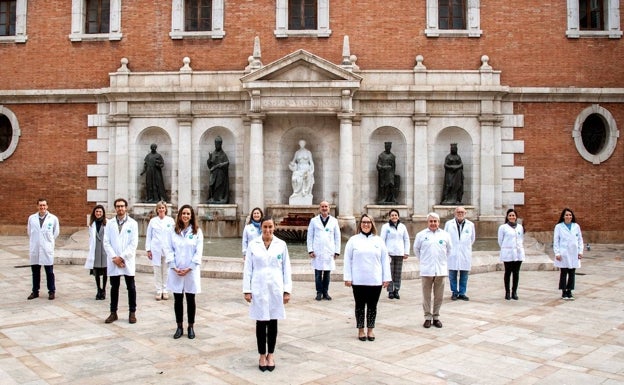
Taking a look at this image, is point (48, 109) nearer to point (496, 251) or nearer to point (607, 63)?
point (496, 251)

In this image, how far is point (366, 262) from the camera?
7.49 meters

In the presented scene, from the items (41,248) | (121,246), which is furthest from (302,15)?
(121,246)

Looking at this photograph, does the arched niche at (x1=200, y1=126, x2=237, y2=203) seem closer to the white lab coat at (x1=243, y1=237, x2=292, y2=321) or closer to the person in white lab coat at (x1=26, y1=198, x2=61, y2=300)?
the person in white lab coat at (x1=26, y1=198, x2=61, y2=300)

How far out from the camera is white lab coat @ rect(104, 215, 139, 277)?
845cm

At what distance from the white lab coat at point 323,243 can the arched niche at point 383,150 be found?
330 inches

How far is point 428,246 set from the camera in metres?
8.55

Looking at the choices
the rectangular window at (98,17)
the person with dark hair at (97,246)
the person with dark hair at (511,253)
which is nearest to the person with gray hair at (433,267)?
the person with dark hair at (511,253)

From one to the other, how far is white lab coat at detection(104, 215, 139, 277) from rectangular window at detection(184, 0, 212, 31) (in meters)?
13.2

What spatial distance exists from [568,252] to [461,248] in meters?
2.02

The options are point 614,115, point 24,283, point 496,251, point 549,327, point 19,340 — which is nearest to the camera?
point 19,340

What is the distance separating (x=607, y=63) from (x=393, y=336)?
16.4 metres

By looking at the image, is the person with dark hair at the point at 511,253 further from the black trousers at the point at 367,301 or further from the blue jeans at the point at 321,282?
the black trousers at the point at 367,301

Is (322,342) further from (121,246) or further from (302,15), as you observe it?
(302,15)

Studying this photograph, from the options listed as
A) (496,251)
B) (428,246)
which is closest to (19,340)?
(428,246)
